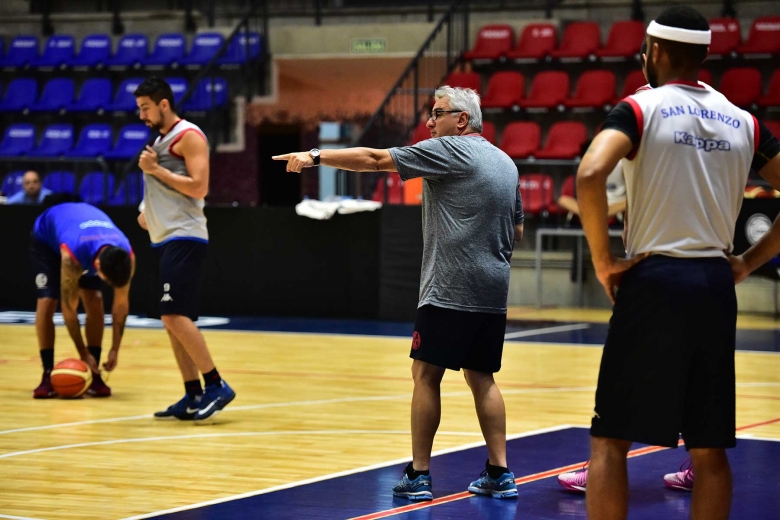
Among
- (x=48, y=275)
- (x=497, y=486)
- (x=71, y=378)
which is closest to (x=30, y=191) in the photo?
(x=48, y=275)

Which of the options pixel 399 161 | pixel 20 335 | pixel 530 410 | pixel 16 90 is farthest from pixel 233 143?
pixel 399 161

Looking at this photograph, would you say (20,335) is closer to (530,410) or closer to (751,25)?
(530,410)

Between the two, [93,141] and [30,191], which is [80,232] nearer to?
[30,191]

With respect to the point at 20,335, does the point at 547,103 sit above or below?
above

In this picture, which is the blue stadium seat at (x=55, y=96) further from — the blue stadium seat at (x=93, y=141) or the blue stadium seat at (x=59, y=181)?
the blue stadium seat at (x=59, y=181)

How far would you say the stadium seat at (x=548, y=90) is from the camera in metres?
14.5

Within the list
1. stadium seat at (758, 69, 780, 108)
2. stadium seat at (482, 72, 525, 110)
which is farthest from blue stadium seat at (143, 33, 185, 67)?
stadium seat at (758, 69, 780, 108)

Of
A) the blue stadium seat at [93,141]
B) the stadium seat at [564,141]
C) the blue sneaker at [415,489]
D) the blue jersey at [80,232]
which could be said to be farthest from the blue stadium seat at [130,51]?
the blue sneaker at [415,489]

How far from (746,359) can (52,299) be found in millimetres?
5278

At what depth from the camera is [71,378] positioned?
23.5 feet

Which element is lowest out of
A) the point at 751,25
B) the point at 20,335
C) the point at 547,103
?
the point at 20,335

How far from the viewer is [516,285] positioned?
1346cm

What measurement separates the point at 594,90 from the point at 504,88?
1.19 metres

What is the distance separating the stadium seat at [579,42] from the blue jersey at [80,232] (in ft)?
28.8
